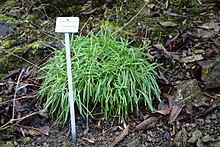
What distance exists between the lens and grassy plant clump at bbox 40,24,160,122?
3139mm

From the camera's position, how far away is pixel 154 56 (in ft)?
11.9

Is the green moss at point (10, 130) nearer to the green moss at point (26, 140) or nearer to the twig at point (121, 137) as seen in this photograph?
the green moss at point (26, 140)

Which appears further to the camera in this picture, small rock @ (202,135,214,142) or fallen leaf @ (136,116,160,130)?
fallen leaf @ (136,116,160,130)

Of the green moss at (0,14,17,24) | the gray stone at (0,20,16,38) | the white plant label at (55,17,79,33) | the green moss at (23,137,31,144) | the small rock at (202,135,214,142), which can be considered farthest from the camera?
the green moss at (0,14,17,24)

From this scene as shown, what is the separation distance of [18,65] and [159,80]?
60.1 inches

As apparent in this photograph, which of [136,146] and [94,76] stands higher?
[94,76]

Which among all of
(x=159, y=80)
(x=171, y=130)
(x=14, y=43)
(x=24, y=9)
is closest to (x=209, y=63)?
(x=159, y=80)

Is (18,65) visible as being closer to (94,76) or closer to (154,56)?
(94,76)

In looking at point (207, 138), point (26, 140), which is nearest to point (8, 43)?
point (26, 140)

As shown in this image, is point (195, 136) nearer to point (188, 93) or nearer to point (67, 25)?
point (188, 93)

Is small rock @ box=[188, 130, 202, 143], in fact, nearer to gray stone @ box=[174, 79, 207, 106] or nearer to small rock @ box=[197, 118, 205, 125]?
small rock @ box=[197, 118, 205, 125]

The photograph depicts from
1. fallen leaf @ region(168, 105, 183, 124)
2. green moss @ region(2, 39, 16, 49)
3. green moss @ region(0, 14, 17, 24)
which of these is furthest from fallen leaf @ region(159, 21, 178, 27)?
green moss @ region(0, 14, 17, 24)

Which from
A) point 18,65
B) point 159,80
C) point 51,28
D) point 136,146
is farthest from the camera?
point 51,28

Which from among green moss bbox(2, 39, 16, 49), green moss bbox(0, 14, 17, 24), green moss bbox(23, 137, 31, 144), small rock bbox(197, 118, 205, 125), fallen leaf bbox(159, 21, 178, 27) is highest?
fallen leaf bbox(159, 21, 178, 27)
